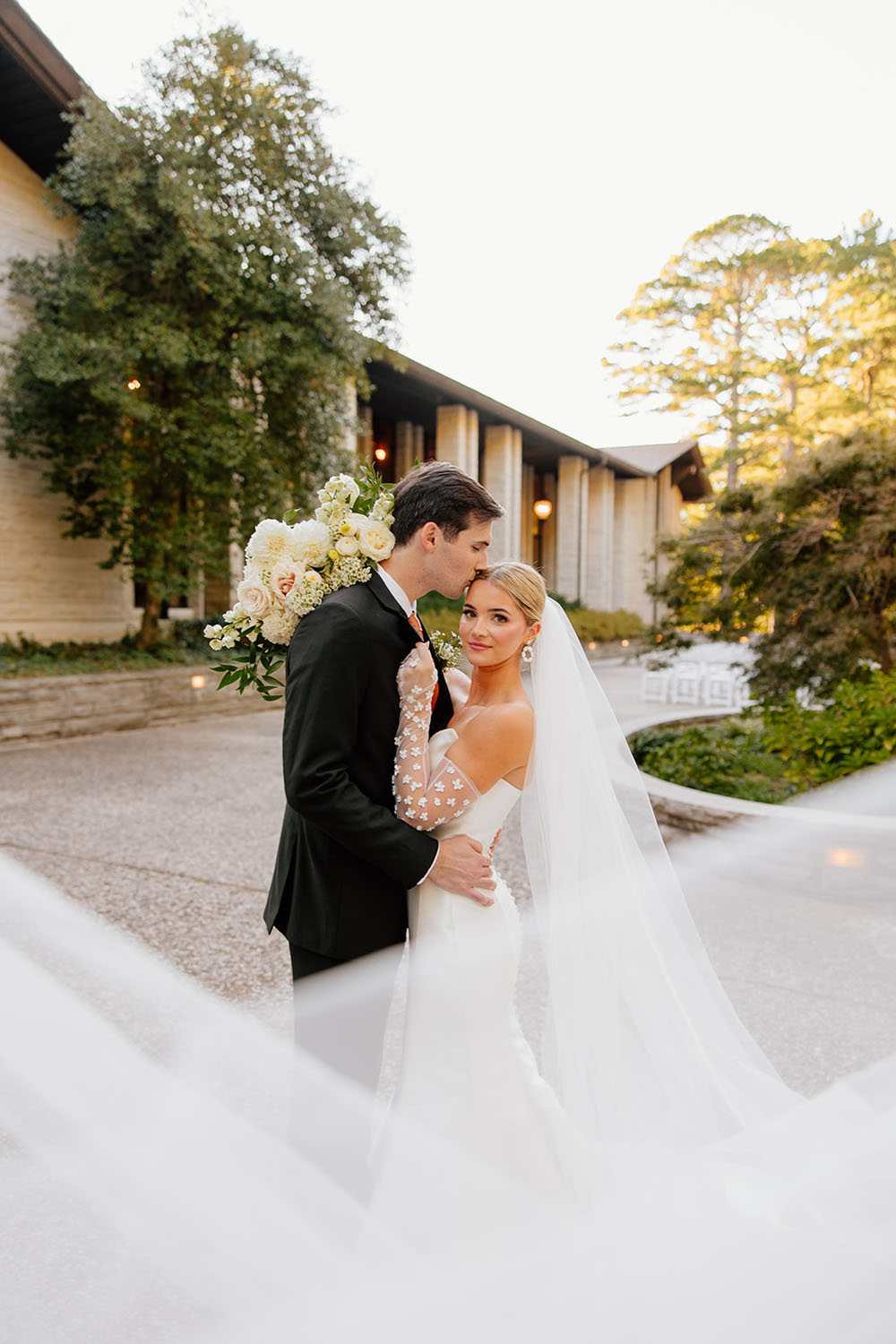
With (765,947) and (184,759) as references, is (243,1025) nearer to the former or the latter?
(765,947)

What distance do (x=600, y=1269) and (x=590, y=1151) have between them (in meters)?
0.28

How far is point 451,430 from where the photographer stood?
72.5ft

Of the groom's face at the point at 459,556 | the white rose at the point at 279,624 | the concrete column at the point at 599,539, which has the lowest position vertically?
the white rose at the point at 279,624

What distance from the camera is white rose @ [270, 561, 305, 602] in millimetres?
2242

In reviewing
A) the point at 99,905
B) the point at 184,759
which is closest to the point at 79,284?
the point at 184,759

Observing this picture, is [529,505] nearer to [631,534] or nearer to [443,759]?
[631,534]

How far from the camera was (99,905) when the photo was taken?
5199 mm

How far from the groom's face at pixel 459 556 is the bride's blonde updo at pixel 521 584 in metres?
0.08

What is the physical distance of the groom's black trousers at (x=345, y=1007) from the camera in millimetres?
2182

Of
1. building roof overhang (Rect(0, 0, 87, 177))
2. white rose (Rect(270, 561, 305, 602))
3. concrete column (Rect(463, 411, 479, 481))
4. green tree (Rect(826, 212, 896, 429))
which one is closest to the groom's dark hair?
white rose (Rect(270, 561, 305, 602))

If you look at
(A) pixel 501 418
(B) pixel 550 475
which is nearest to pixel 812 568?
(A) pixel 501 418

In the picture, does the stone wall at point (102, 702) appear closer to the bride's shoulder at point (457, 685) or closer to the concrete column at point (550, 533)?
the bride's shoulder at point (457, 685)

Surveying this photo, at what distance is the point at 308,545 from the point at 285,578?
104 mm

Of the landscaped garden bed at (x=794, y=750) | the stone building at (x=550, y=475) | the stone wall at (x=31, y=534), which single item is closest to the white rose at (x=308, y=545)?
the landscaped garden bed at (x=794, y=750)
